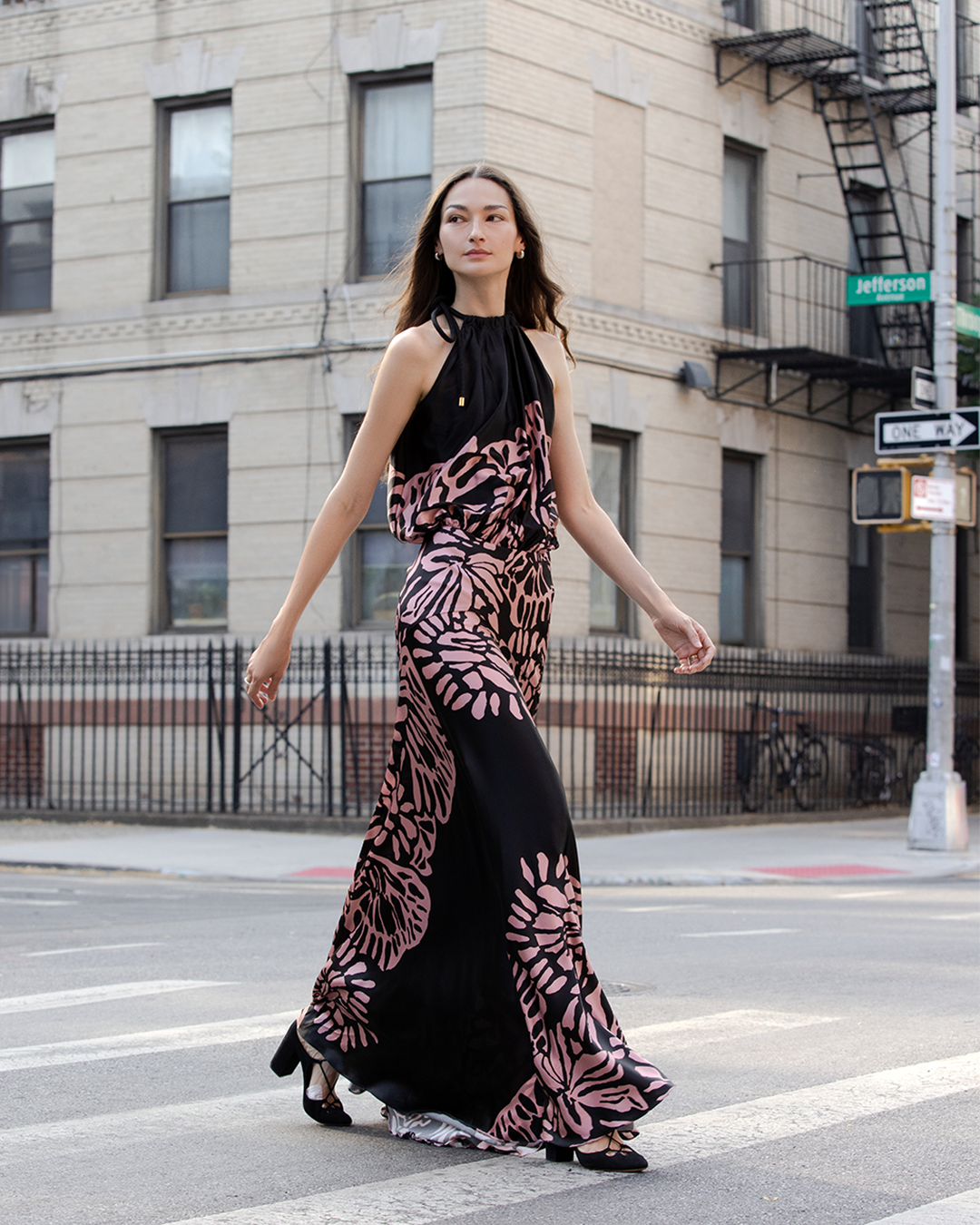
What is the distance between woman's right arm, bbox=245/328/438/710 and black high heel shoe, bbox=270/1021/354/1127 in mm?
859

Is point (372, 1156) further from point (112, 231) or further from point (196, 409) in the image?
point (112, 231)

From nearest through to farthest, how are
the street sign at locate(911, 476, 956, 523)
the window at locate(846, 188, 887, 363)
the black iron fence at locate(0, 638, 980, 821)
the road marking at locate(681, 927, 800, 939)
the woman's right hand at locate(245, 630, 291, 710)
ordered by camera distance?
the woman's right hand at locate(245, 630, 291, 710) < the road marking at locate(681, 927, 800, 939) < the street sign at locate(911, 476, 956, 523) < the black iron fence at locate(0, 638, 980, 821) < the window at locate(846, 188, 887, 363)

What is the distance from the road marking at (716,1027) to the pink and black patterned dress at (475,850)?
170 cm

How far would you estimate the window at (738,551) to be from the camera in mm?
21359

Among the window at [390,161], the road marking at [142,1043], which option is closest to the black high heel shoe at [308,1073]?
the road marking at [142,1043]

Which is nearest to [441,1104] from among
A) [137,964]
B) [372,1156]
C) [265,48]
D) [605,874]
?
[372,1156]

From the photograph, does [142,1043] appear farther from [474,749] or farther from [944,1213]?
[944,1213]

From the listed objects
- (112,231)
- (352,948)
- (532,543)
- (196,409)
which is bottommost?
(352,948)

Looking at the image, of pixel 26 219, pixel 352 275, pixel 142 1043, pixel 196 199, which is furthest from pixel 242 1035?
pixel 26 219

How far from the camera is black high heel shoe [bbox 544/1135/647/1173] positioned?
13.0 ft

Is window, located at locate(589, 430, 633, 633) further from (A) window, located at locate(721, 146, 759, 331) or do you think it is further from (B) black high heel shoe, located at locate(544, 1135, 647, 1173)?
(B) black high heel shoe, located at locate(544, 1135, 647, 1173)

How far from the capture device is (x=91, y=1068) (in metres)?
5.42

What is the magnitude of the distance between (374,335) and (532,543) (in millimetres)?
14434

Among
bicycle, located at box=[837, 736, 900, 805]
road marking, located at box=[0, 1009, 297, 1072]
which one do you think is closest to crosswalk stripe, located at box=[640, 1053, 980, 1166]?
road marking, located at box=[0, 1009, 297, 1072]
